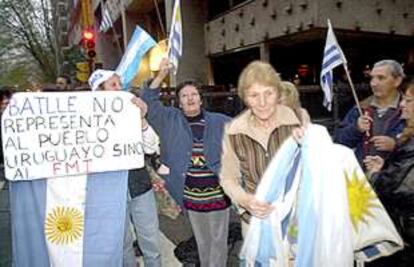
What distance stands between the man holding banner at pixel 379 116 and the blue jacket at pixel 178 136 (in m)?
1.11

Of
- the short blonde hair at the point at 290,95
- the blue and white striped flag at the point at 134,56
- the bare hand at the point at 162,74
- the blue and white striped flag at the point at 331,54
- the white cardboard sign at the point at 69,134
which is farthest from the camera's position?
the blue and white striped flag at the point at 331,54

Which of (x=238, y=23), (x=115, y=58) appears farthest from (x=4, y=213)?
(x=115, y=58)

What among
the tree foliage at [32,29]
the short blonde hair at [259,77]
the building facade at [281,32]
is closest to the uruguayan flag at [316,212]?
the short blonde hair at [259,77]

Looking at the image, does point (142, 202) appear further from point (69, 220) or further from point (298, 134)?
point (298, 134)

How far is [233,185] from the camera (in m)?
3.35

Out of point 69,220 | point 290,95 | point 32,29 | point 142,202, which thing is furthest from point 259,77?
point 32,29

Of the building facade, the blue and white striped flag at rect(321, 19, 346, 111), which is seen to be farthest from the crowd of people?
the building facade

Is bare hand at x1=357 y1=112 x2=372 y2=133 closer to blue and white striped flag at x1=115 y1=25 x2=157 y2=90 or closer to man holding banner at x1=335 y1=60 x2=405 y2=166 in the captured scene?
man holding banner at x1=335 y1=60 x2=405 y2=166

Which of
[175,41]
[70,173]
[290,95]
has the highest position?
[175,41]

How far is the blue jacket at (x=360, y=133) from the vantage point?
4.25 meters

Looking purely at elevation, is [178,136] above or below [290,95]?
below

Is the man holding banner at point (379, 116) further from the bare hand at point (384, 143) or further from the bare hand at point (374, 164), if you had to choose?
the bare hand at point (374, 164)

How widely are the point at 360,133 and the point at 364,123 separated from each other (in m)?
0.16

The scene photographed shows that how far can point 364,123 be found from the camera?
4395 millimetres
